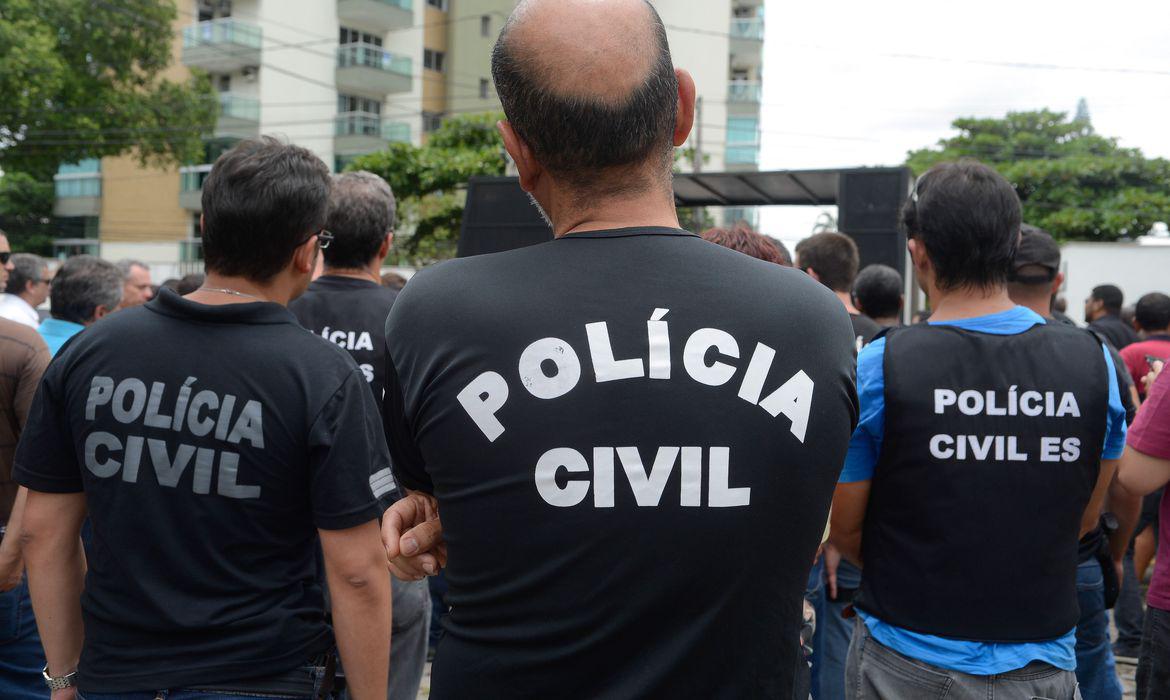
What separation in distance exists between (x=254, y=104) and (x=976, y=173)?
3268 cm

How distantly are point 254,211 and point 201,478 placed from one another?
25.3 inches

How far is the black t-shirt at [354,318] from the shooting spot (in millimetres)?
3475

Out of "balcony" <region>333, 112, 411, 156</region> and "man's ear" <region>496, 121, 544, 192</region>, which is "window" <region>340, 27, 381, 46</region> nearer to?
"balcony" <region>333, 112, 411, 156</region>

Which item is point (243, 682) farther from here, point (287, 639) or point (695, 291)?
point (695, 291)

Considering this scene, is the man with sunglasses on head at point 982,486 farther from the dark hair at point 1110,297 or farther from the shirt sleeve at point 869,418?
the dark hair at point 1110,297

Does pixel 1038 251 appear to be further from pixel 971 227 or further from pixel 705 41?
pixel 705 41

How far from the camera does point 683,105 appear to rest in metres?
1.39

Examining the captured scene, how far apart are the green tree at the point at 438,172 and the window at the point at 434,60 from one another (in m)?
15.3

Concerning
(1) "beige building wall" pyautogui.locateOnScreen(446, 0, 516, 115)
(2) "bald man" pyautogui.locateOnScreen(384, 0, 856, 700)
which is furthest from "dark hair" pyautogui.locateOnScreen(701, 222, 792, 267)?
(1) "beige building wall" pyautogui.locateOnScreen(446, 0, 516, 115)

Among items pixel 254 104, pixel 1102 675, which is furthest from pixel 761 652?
pixel 254 104

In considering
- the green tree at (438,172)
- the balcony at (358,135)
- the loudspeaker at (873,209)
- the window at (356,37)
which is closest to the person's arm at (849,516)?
the loudspeaker at (873,209)

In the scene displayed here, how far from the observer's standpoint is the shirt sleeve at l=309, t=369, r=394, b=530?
2.05 m

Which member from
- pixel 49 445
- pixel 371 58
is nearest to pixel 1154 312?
pixel 49 445

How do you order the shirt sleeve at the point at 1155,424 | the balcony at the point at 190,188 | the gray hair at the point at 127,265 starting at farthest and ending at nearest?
the balcony at the point at 190,188
the gray hair at the point at 127,265
the shirt sleeve at the point at 1155,424
